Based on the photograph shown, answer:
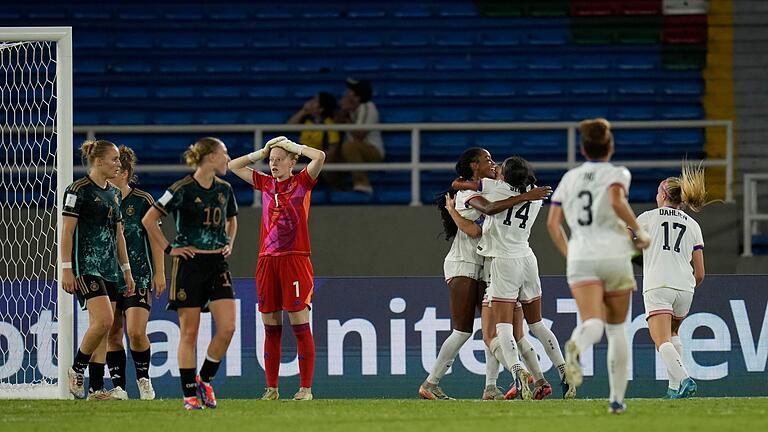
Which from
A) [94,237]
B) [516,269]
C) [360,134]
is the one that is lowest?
[516,269]

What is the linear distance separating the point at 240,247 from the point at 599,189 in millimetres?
6893

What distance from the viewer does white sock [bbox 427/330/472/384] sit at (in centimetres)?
988

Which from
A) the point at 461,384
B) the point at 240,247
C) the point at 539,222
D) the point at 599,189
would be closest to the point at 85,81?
the point at 240,247

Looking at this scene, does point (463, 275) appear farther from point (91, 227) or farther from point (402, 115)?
point (402, 115)

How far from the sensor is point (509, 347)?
9.57 metres

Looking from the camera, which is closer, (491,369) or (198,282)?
(198,282)

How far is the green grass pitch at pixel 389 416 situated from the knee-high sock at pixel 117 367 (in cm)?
75

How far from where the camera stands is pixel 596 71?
55.2 feet

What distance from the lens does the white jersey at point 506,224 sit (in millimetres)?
9711

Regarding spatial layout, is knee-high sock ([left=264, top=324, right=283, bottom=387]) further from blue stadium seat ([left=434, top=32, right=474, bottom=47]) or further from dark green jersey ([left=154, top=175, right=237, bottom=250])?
blue stadium seat ([left=434, top=32, right=474, bottom=47])

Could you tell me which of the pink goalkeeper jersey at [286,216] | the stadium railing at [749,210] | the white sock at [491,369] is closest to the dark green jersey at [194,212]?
the pink goalkeeper jersey at [286,216]

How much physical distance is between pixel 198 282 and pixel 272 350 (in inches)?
64.9

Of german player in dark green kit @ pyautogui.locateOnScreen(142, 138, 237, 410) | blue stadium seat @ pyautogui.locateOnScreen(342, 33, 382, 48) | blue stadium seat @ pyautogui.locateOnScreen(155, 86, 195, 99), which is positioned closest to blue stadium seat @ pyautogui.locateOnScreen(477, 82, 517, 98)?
blue stadium seat @ pyautogui.locateOnScreen(342, 33, 382, 48)

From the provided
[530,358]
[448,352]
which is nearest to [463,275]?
[448,352]
